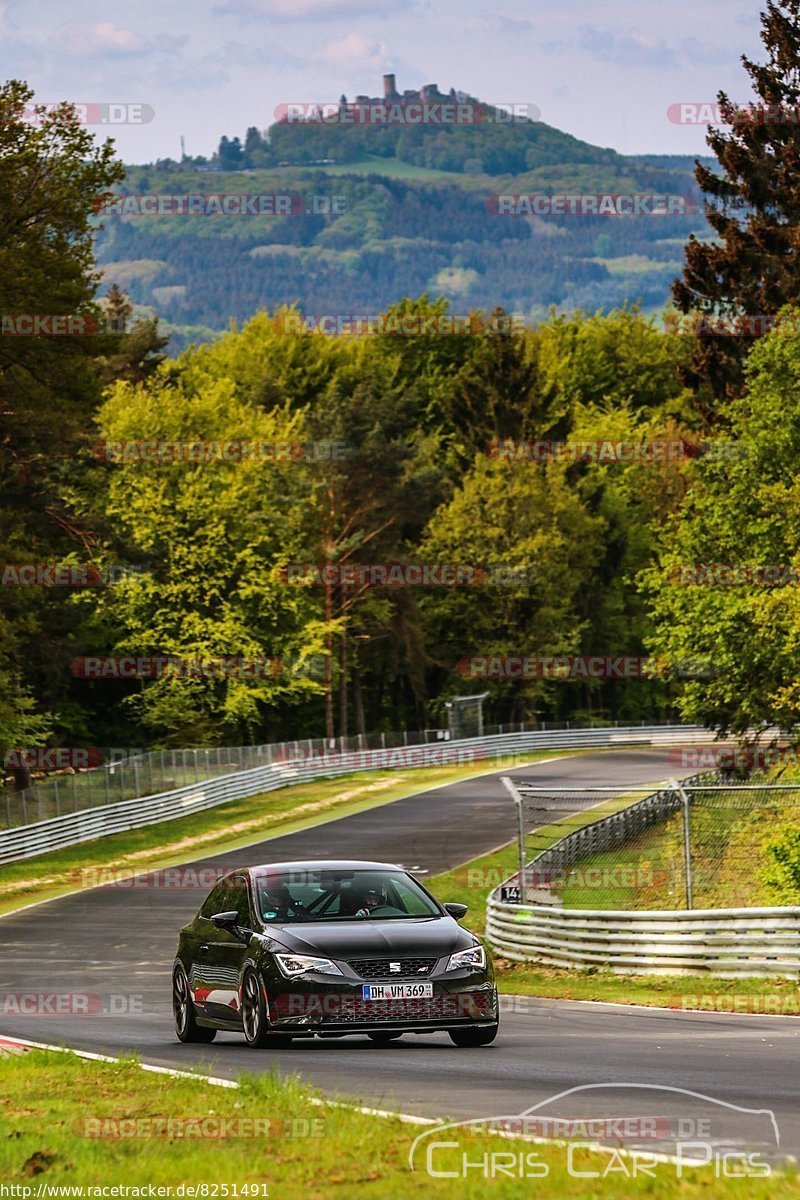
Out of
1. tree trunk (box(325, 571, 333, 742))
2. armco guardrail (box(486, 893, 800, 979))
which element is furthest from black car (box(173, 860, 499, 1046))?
tree trunk (box(325, 571, 333, 742))

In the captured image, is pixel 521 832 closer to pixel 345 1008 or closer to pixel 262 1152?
pixel 345 1008

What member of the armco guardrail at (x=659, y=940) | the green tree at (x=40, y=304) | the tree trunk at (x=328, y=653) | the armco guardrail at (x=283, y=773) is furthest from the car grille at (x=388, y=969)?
the tree trunk at (x=328, y=653)

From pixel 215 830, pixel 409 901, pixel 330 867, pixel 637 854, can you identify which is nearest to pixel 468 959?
pixel 409 901

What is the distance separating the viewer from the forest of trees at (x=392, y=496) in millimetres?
44469

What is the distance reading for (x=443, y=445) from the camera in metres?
105

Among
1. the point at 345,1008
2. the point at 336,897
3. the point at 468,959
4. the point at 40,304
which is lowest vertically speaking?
the point at 345,1008

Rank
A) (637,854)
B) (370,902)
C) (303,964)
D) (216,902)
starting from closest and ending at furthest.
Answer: (303,964) → (370,902) → (216,902) → (637,854)

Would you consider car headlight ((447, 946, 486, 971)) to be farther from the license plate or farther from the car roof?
the car roof

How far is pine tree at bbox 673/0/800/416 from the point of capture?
2090 inches

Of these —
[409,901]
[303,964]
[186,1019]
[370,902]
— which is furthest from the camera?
[186,1019]

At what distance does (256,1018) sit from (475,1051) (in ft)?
5.49

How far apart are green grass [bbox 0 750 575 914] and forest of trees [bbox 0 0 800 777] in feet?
14.8

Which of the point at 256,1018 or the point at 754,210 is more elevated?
the point at 754,210

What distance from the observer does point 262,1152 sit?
9023 millimetres
